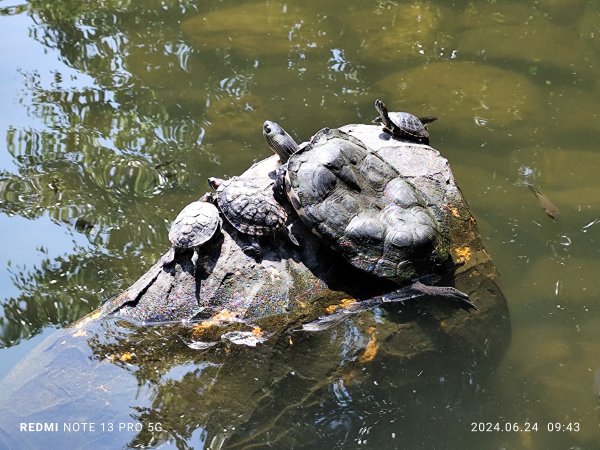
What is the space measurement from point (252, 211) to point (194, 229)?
1.37ft

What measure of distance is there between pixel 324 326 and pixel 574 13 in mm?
6369

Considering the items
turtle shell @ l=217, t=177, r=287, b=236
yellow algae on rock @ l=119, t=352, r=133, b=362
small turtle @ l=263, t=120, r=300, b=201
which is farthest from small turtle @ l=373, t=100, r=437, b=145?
yellow algae on rock @ l=119, t=352, r=133, b=362

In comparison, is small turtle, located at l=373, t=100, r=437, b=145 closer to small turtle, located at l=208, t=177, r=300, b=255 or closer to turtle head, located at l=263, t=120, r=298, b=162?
turtle head, located at l=263, t=120, r=298, b=162

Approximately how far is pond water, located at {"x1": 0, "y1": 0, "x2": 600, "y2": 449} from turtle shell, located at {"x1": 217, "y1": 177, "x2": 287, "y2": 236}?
48.8 inches

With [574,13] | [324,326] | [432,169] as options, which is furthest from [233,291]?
[574,13]

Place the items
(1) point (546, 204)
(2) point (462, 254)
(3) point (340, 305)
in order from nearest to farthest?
1. (3) point (340, 305)
2. (2) point (462, 254)
3. (1) point (546, 204)

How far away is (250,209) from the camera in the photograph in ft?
15.1

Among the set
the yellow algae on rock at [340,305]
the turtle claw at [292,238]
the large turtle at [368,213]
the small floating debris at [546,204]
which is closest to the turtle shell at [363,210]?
the large turtle at [368,213]

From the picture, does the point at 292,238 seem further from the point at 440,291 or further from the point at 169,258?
the point at 440,291

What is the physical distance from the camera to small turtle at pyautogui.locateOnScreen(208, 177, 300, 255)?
15.0ft

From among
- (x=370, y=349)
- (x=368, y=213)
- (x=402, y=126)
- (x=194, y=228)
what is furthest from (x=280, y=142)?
(x=370, y=349)

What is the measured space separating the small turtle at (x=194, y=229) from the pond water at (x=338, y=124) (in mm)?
1138

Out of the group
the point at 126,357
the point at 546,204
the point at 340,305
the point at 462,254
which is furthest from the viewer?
the point at 546,204

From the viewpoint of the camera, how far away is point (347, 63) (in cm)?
790
